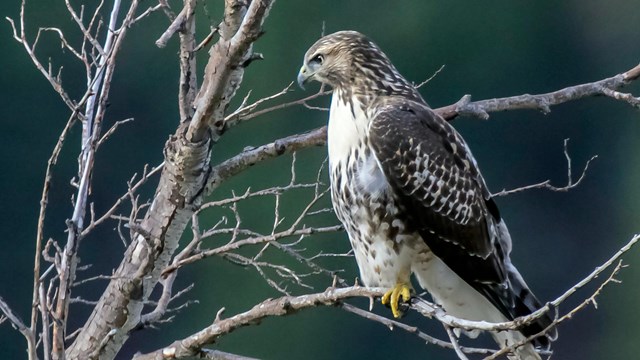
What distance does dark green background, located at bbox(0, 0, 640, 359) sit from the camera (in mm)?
19938

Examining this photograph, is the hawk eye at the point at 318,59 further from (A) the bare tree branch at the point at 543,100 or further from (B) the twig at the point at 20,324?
(B) the twig at the point at 20,324

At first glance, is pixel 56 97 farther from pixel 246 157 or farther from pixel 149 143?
pixel 246 157

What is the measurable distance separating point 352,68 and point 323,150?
11.8 meters

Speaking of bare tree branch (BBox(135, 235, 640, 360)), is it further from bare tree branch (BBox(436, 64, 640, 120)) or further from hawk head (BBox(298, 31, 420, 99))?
hawk head (BBox(298, 31, 420, 99))

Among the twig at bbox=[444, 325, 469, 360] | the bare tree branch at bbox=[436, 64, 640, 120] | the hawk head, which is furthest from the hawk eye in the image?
the twig at bbox=[444, 325, 469, 360]

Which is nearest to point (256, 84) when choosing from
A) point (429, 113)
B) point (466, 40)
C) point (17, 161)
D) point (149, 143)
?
point (149, 143)

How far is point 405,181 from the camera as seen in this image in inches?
238

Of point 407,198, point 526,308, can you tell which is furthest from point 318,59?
point 526,308

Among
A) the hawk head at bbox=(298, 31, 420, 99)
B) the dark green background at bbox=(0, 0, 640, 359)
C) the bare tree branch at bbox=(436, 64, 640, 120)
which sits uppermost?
the hawk head at bbox=(298, 31, 420, 99)

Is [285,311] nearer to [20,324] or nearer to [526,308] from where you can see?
[20,324]

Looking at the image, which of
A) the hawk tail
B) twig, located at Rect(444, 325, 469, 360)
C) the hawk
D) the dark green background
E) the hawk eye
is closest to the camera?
twig, located at Rect(444, 325, 469, 360)

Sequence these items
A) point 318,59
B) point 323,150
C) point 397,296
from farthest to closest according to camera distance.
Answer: point 323,150
point 318,59
point 397,296

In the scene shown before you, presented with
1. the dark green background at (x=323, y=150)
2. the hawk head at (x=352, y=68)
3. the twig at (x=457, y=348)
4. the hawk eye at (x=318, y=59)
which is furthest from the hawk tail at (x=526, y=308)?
the dark green background at (x=323, y=150)

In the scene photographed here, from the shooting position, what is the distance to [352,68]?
633cm
